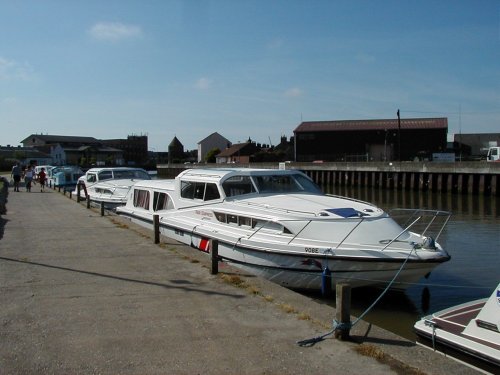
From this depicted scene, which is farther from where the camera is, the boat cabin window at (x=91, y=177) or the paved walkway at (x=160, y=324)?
the boat cabin window at (x=91, y=177)

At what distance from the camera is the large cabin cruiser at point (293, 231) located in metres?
9.15

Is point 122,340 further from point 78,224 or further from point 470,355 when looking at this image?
point 78,224

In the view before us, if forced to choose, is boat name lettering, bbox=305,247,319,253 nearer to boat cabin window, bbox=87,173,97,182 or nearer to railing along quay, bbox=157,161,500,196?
boat cabin window, bbox=87,173,97,182

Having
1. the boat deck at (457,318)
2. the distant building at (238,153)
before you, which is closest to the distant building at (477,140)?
the distant building at (238,153)

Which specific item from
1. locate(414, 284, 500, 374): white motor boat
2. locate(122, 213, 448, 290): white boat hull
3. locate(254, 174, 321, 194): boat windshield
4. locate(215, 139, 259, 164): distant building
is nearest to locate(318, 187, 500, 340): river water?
locate(122, 213, 448, 290): white boat hull

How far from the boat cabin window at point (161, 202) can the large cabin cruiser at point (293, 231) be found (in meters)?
0.73

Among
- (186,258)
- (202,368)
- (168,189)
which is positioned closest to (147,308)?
(202,368)

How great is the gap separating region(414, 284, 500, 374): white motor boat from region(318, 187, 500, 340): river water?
1049mm

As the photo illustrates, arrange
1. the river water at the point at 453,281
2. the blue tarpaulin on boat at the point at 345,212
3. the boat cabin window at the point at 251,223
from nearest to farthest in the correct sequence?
the river water at the point at 453,281 → the blue tarpaulin on boat at the point at 345,212 → the boat cabin window at the point at 251,223

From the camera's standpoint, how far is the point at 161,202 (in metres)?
15.5

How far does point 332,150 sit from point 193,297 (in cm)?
7240

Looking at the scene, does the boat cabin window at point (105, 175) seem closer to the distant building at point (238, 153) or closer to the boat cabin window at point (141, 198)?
the boat cabin window at point (141, 198)

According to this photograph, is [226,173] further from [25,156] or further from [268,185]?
[25,156]

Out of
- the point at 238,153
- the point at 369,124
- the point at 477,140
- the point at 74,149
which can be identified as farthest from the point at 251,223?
the point at 74,149
